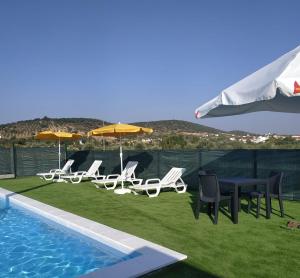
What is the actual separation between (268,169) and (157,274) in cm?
634

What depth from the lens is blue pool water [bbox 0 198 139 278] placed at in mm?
4883

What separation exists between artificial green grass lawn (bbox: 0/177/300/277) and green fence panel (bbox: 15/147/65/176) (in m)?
8.17

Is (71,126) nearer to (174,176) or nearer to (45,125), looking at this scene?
(45,125)

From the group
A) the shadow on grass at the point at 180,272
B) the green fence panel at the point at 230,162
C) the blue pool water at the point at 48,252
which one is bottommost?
the blue pool water at the point at 48,252

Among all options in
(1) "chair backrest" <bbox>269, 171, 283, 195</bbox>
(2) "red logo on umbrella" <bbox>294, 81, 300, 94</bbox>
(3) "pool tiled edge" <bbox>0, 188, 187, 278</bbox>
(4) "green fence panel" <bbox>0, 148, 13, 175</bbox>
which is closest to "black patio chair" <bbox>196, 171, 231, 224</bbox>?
(1) "chair backrest" <bbox>269, 171, 283, 195</bbox>

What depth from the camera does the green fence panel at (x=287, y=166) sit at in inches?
348

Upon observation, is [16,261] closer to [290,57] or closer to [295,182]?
[290,57]

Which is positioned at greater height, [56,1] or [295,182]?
[56,1]

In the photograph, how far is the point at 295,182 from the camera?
8867 millimetres

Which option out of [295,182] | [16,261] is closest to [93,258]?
[16,261]

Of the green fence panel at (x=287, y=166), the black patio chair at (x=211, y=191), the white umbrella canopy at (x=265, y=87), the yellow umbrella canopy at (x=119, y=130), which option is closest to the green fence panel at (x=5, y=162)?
the yellow umbrella canopy at (x=119, y=130)

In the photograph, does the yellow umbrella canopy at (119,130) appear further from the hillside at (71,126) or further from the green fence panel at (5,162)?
the hillside at (71,126)

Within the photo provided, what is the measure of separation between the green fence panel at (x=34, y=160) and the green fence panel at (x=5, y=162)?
1.40ft

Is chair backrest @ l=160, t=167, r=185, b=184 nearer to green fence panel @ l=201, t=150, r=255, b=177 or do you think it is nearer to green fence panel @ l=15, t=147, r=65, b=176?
green fence panel @ l=201, t=150, r=255, b=177
